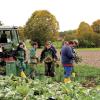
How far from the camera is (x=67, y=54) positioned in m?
15.3

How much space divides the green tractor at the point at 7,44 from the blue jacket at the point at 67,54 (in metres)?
5.27

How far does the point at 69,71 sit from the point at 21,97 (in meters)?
9.41

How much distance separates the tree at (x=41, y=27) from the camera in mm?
72681

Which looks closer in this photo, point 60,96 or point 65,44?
point 60,96

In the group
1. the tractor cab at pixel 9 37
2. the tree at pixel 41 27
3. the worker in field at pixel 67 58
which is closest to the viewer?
the worker in field at pixel 67 58

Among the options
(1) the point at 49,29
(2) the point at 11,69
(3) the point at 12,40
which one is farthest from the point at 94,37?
(2) the point at 11,69

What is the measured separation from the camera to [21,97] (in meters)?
5.98

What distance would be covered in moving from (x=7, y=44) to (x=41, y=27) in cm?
5533

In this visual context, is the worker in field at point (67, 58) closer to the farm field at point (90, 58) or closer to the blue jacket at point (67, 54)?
the blue jacket at point (67, 54)

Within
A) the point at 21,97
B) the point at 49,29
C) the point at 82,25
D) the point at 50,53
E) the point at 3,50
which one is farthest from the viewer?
the point at 82,25

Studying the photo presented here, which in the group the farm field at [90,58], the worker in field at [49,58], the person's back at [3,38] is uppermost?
the person's back at [3,38]

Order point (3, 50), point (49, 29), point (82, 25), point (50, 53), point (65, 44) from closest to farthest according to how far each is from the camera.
→ point (65, 44) → point (50, 53) → point (3, 50) → point (49, 29) → point (82, 25)

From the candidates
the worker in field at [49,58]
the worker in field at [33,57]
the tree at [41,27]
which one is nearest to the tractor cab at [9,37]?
the worker in field at [33,57]

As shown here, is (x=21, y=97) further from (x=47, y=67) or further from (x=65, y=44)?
(x=47, y=67)
